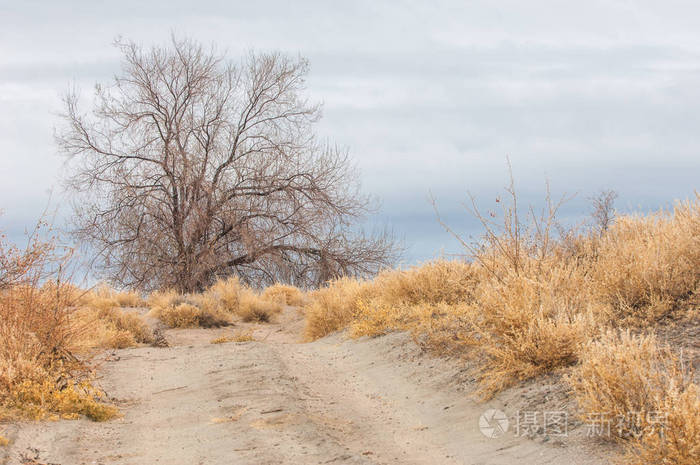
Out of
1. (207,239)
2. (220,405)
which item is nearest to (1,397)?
(220,405)

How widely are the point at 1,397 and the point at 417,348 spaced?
16.2 ft

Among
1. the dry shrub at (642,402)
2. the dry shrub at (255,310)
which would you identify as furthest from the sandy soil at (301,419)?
the dry shrub at (255,310)

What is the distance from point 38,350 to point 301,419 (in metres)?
A: 3.53

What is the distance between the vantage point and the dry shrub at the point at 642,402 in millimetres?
4211

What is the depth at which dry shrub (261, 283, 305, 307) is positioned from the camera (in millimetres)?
19139

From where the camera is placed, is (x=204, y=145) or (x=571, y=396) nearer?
(x=571, y=396)

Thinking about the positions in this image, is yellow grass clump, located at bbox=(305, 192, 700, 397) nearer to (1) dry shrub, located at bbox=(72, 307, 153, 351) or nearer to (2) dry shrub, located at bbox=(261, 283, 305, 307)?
(1) dry shrub, located at bbox=(72, 307, 153, 351)

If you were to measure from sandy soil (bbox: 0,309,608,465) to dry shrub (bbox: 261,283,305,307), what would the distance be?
9111 mm

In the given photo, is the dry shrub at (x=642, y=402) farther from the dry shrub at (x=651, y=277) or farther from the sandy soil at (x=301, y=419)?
the dry shrub at (x=651, y=277)

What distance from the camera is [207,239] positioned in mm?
22391

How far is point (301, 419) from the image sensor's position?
254 inches

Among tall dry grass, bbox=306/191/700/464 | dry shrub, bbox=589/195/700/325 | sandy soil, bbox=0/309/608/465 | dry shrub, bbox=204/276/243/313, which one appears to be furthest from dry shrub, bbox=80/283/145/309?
dry shrub, bbox=589/195/700/325

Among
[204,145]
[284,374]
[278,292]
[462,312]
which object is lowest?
[278,292]

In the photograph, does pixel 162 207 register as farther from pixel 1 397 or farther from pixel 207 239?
pixel 1 397
